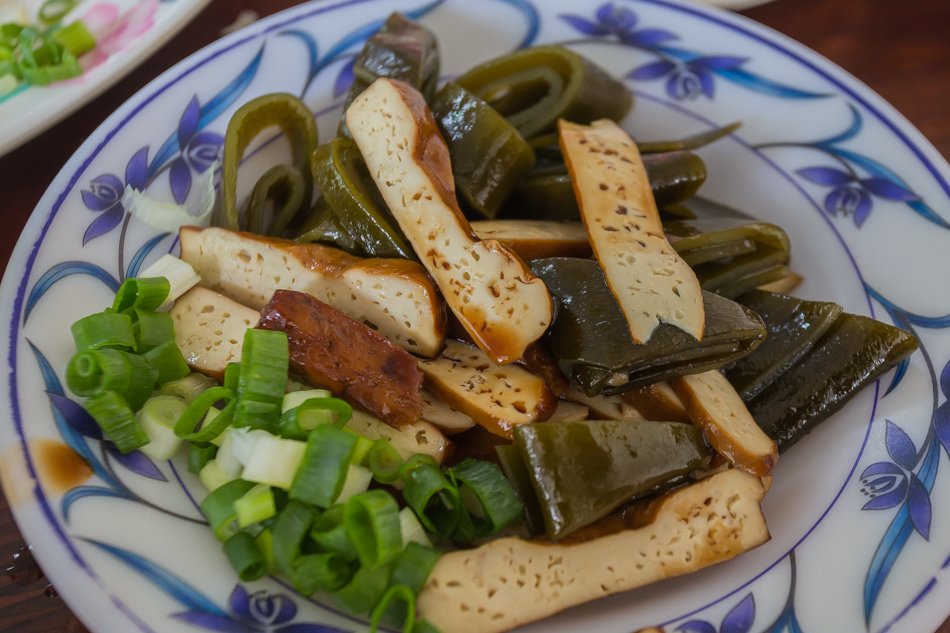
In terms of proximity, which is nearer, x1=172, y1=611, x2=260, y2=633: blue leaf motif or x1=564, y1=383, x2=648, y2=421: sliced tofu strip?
x1=172, y1=611, x2=260, y2=633: blue leaf motif

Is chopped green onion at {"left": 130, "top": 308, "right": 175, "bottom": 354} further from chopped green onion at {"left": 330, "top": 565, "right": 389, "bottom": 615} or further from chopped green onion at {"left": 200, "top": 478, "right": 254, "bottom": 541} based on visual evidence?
chopped green onion at {"left": 330, "top": 565, "right": 389, "bottom": 615}

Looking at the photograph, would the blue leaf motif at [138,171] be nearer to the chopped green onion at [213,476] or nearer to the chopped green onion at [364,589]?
the chopped green onion at [213,476]

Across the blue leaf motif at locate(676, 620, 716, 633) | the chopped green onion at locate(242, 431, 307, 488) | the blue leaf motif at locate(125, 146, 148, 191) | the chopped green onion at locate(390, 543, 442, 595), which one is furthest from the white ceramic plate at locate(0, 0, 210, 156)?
the blue leaf motif at locate(676, 620, 716, 633)

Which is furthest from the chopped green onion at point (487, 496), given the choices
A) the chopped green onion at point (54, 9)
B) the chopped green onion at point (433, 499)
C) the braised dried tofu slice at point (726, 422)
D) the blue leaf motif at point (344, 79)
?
the chopped green onion at point (54, 9)

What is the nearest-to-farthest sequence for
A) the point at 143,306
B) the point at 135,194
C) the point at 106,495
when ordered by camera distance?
the point at 106,495 → the point at 143,306 → the point at 135,194

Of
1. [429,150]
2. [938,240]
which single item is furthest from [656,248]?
[938,240]

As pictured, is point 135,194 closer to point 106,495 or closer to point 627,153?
point 106,495
